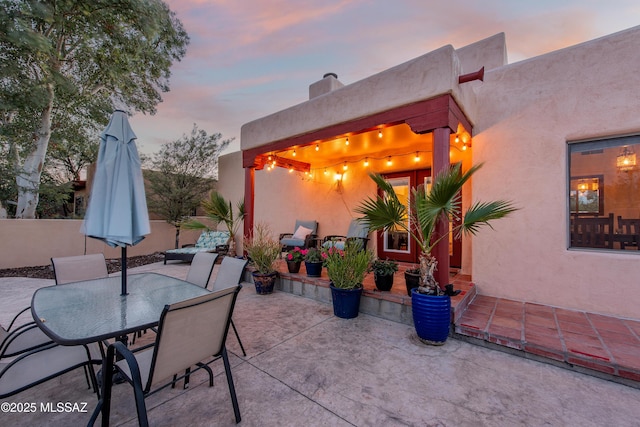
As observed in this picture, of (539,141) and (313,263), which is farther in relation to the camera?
(313,263)

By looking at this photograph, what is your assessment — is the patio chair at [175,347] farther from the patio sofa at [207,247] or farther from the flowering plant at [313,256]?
the patio sofa at [207,247]

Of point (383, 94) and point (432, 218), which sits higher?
point (383, 94)

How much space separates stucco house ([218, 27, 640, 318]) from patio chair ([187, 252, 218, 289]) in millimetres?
2678

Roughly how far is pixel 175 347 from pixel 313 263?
3.02 m

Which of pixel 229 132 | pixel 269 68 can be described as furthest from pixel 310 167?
pixel 229 132

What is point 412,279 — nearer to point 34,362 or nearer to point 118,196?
A: point 118,196

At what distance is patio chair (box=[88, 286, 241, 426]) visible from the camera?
1.33 meters

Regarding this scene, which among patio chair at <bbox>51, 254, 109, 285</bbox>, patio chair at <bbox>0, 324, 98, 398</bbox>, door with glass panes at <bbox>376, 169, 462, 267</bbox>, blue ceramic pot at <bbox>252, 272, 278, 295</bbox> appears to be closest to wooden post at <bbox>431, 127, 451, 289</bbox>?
door with glass panes at <bbox>376, 169, 462, 267</bbox>

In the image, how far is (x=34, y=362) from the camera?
165 centimetres

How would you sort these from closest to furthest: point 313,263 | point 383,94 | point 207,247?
point 383,94 < point 313,263 < point 207,247

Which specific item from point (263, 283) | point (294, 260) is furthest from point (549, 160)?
point (263, 283)

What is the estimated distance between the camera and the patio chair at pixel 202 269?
2945 mm

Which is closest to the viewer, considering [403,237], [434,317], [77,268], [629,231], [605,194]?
[434,317]

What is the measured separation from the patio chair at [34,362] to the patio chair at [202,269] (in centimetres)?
114
